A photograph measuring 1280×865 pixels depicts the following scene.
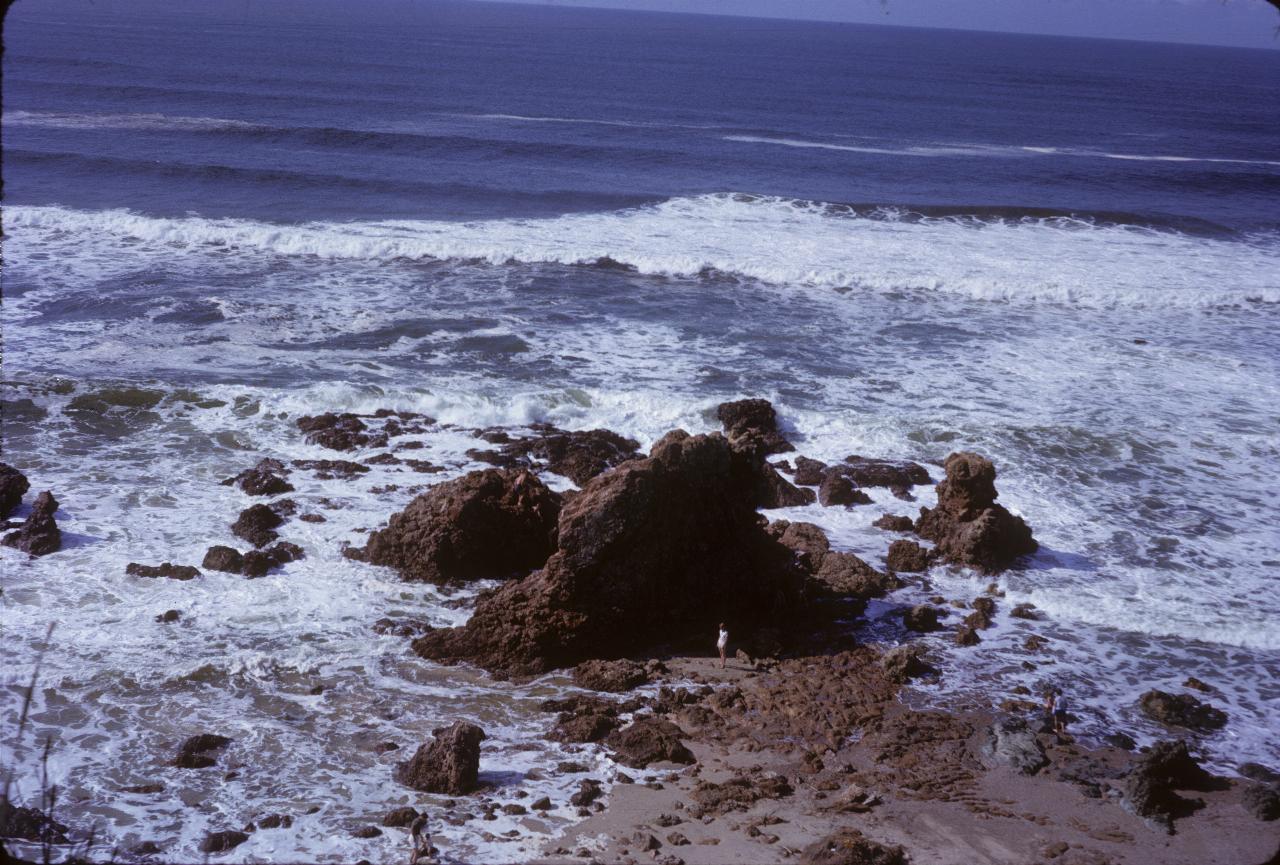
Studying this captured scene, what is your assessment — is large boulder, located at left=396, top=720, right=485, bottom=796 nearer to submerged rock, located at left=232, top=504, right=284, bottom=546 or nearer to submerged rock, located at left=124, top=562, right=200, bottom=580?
submerged rock, located at left=124, top=562, right=200, bottom=580

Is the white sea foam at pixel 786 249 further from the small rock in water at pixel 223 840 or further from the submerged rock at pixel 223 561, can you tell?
the small rock in water at pixel 223 840

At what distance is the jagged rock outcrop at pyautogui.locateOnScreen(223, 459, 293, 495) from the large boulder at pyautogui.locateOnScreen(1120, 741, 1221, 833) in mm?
10625

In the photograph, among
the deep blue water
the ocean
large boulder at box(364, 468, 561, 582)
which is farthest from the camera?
the deep blue water

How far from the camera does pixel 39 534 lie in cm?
1139

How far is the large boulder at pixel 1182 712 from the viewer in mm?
9484

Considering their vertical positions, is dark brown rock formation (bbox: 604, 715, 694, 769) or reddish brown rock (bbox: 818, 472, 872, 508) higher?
reddish brown rock (bbox: 818, 472, 872, 508)

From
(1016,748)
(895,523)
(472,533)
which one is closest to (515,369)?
(472,533)

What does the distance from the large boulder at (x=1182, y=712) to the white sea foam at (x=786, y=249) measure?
51.5 ft

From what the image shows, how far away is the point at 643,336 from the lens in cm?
1997

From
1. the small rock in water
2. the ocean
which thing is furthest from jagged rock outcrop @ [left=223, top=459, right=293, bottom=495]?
the small rock in water

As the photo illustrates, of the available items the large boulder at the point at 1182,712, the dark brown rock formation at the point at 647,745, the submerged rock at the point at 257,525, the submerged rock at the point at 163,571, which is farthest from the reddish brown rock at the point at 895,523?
the submerged rock at the point at 163,571

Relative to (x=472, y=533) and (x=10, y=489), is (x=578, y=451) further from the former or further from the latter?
(x=10, y=489)

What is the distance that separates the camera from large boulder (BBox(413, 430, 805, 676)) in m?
10.1

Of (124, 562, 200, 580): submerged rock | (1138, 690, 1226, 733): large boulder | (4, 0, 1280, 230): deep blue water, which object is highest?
(4, 0, 1280, 230): deep blue water
